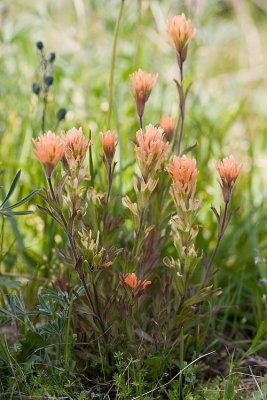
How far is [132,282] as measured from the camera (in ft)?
5.30

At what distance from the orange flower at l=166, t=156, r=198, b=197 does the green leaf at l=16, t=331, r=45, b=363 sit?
54cm

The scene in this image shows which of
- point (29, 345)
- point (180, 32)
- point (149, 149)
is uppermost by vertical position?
point (180, 32)

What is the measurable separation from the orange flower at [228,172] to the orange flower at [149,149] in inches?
6.1

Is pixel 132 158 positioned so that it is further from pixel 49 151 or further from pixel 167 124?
pixel 49 151

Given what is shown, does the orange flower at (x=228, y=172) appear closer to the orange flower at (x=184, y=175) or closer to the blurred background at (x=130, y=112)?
the orange flower at (x=184, y=175)

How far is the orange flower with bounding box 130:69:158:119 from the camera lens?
1.75 m

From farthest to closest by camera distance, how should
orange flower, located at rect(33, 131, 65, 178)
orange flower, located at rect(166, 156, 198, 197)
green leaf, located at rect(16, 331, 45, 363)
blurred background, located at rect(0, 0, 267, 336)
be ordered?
blurred background, located at rect(0, 0, 267, 336)
green leaf, located at rect(16, 331, 45, 363)
orange flower, located at rect(166, 156, 198, 197)
orange flower, located at rect(33, 131, 65, 178)

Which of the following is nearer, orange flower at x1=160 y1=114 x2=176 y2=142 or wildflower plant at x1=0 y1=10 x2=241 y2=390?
wildflower plant at x1=0 y1=10 x2=241 y2=390

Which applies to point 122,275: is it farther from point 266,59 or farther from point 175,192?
point 266,59

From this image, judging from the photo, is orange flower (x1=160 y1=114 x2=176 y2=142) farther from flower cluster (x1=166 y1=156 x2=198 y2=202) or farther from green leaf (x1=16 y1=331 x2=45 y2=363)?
green leaf (x1=16 y1=331 x2=45 y2=363)

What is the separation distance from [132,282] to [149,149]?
34 cm

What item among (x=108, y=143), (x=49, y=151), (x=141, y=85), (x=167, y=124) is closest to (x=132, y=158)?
(x=167, y=124)

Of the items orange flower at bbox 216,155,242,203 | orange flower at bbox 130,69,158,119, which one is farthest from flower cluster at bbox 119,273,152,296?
orange flower at bbox 130,69,158,119

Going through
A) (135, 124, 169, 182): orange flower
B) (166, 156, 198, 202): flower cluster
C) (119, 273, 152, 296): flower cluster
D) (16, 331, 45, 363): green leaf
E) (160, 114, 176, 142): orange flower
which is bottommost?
(16, 331, 45, 363): green leaf
